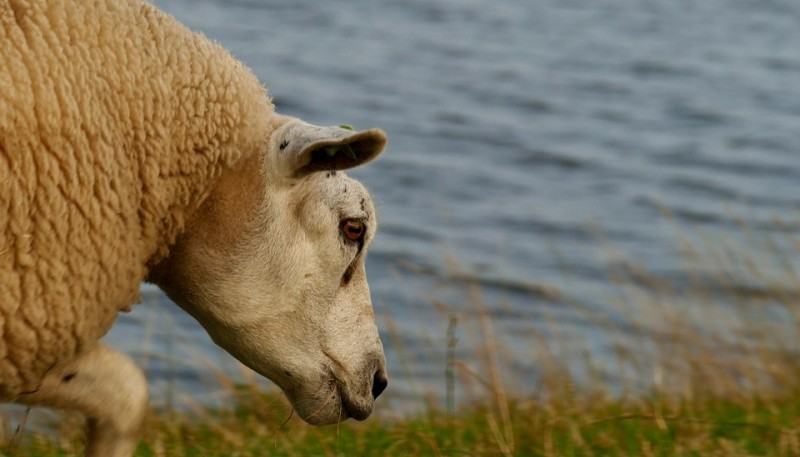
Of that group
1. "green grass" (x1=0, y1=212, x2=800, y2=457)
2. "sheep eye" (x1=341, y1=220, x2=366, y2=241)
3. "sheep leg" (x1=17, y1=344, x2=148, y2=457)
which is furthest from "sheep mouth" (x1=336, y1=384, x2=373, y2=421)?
"sheep leg" (x1=17, y1=344, x2=148, y2=457)

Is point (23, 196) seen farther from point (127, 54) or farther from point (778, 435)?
point (778, 435)

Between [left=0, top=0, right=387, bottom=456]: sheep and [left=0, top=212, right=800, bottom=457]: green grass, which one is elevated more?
[left=0, top=0, right=387, bottom=456]: sheep

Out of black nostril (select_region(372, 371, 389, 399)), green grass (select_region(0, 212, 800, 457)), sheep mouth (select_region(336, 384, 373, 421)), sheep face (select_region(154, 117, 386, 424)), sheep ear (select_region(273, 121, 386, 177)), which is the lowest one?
green grass (select_region(0, 212, 800, 457))

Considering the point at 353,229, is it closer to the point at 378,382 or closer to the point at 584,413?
the point at 378,382

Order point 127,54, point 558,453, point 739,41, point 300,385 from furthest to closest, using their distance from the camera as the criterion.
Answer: point 739,41 → point 558,453 → point 300,385 → point 127,54

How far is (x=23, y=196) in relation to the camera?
371 centimetres

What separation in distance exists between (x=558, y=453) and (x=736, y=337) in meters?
3.22

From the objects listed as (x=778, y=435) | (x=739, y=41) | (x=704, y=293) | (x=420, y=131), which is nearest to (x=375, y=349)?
(x=778, y=435)

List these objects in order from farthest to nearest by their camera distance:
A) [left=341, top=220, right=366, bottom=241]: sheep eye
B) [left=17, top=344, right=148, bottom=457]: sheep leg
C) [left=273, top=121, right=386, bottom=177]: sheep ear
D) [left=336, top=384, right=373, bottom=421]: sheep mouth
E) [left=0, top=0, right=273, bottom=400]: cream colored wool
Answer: [left=336, top=384, right=373, bottom=421]: sheep mouth
[left=341, top=220, right=366, bottom=241]: sheep eye
[left=17, top=344, right=148, bottom=457]: sheep leg
[left=273, top=121, right=386, bottom=177]: sheep ear
[left=0, top=0, right=273, bottom=400]: cream colored wool

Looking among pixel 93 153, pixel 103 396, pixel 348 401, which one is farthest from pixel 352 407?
pixel 93 153

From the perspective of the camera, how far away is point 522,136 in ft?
47.1

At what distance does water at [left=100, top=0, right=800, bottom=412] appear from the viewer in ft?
30.8

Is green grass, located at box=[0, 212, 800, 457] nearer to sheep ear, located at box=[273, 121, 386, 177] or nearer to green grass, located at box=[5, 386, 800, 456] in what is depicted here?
green grass, located at box=[5, 386, 800, 456]

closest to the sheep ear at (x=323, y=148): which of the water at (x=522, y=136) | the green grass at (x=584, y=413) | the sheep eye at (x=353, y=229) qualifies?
the sheep eye at (x=353, y=229)
